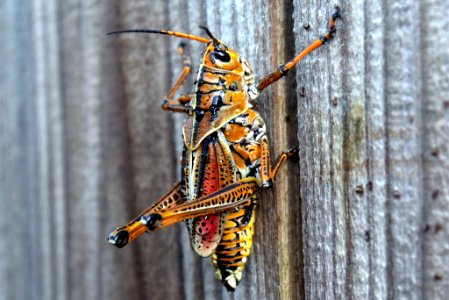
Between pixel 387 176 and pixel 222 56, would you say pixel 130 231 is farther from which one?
pixel 387 176

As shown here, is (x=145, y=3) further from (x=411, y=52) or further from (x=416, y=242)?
(x=416, y=242)

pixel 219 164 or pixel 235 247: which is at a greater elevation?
pixel 219 164

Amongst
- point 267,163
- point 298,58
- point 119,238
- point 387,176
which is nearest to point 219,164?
point 267,163

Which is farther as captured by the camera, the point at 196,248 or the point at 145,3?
the point at 145,3

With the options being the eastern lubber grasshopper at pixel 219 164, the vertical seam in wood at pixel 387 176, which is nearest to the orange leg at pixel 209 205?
the eastern lubber grasshopper at pixel 219 164

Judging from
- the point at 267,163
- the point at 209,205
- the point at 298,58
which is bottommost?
the point at 209,205

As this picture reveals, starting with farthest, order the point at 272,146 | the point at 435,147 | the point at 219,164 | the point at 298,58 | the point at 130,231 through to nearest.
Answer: the point at 219,164
the point at 130,231
the point at 272,146
the point at 298,58
the point at 435,147

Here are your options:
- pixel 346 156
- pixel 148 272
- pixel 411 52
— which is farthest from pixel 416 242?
pixel 148 272

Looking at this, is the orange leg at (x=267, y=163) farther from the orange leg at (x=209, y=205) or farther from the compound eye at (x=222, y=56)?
the compound eye at (x=222, y=56)
